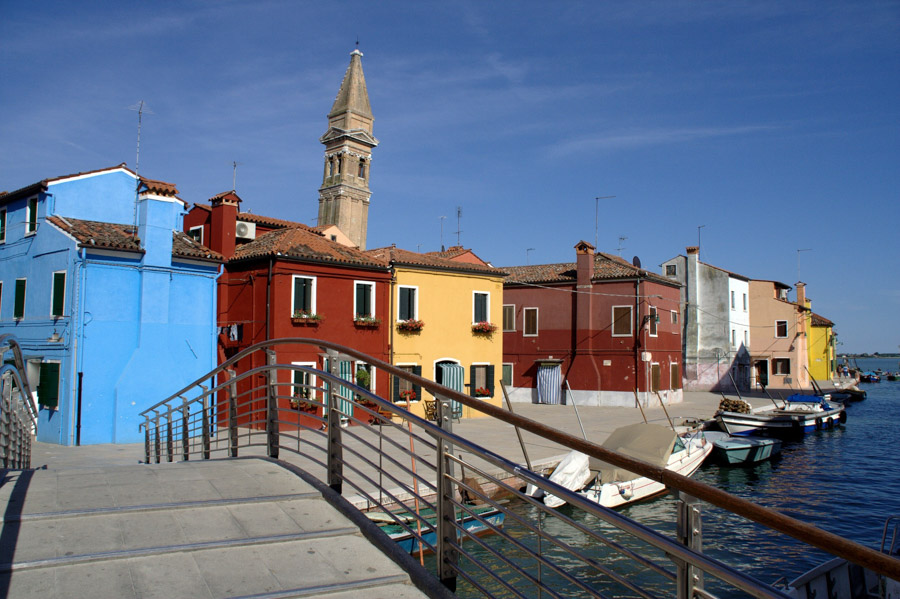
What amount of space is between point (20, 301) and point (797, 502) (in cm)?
2535

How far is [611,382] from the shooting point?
35656 millimetres

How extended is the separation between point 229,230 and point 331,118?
111 ft

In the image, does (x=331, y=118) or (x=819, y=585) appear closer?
(x=819, y=585)

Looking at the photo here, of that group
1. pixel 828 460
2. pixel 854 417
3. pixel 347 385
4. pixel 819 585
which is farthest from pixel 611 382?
pixel 347 385

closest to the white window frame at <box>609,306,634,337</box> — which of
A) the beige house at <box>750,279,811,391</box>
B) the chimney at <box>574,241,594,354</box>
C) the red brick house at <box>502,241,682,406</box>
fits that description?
the red brick house at <box>502,241,682,406</box>

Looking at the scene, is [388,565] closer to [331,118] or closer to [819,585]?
[819,585]

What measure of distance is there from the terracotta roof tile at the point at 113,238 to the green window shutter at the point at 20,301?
2.90 metres

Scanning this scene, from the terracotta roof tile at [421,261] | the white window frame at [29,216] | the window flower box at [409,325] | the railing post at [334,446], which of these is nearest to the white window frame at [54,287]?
the white window frame at [29,216]

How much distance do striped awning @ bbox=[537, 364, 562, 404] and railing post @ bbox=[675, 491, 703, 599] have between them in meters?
Answer: 34.8

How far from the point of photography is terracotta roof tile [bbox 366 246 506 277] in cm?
2774

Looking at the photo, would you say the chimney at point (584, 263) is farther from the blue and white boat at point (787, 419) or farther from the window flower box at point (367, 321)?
the window flower box at point (367, 321)

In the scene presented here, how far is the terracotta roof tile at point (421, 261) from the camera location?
91.0 ft

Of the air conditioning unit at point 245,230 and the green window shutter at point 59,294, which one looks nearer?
the green window shutter at point 59,294

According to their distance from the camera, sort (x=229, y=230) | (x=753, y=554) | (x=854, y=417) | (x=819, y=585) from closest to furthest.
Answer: (x=819, y=585), (x=753, y=554), (x=229, y=230), (x=854, y=417)
